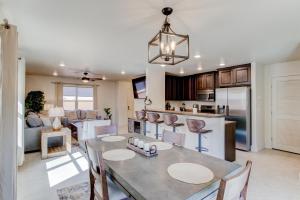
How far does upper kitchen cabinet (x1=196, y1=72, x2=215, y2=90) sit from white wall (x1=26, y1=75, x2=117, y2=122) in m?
4.75

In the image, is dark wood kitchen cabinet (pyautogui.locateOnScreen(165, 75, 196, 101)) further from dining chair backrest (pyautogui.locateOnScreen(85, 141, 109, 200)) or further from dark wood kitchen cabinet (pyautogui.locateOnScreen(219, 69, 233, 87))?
dining chair backrest (pyautogui.locateOnScreen(85, 141, 109, 200))

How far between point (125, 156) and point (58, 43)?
2.62m

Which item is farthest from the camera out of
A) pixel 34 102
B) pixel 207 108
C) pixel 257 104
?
pixel 34 102

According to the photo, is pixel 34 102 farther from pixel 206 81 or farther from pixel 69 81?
pixel 206 81

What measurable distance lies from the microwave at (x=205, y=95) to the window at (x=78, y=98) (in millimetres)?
5243

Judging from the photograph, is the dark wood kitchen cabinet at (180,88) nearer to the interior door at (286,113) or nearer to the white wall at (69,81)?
the interior door at (286,113)

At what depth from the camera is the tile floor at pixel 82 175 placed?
2.55m

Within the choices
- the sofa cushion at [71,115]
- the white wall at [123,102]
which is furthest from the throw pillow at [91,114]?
the white wall at [123,102]

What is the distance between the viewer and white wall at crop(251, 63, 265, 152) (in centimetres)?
475

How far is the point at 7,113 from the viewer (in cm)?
185

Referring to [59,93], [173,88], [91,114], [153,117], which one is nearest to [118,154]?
[153,117]

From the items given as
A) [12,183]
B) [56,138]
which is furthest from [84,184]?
[56,138]

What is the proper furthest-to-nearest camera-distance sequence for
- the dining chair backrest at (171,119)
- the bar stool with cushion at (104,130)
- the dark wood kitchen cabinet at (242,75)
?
the dark wood kitchen cabinet at (242,75) < the dining chair backrest at (171,119) < the bar stool with cushion at (104,130)

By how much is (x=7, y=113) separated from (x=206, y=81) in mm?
5804
